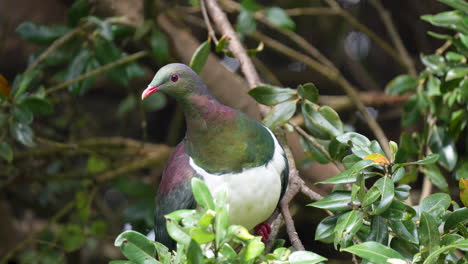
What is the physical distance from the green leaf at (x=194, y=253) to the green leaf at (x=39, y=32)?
124cm

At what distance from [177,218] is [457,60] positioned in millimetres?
949

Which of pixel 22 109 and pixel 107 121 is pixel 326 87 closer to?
pixel 107 121

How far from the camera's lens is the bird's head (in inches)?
46.5

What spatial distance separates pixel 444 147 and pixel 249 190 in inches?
22.4

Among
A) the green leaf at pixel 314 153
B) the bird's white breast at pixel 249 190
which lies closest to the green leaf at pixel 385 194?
the bird's white breast at pixel 249 190

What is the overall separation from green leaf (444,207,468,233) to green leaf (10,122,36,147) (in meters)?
1.03

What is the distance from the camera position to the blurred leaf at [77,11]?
182 cm

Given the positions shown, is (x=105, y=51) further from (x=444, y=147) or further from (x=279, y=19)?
(x=444, y=147)

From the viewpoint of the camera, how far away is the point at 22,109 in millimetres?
1527

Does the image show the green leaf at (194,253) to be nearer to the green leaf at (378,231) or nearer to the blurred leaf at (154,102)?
the green leaf at (378,231)

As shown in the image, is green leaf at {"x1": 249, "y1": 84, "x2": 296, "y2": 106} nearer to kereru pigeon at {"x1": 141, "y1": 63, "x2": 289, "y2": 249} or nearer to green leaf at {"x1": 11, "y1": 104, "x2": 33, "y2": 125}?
kereru pigeon at {"x1": 141, "y1": 63, "x2": 289, "y2": 249}

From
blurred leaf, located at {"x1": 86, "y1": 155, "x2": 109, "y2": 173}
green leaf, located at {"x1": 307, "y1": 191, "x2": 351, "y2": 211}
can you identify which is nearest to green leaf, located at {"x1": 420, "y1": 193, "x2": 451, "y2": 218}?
green leaf, located at {"x1": 307, "y1": 191, "x2": 351, "y2": 211}

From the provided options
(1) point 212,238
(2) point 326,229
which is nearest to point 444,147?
(2) point 326,229

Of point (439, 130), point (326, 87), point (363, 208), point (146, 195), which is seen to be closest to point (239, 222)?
point (363, 208)
